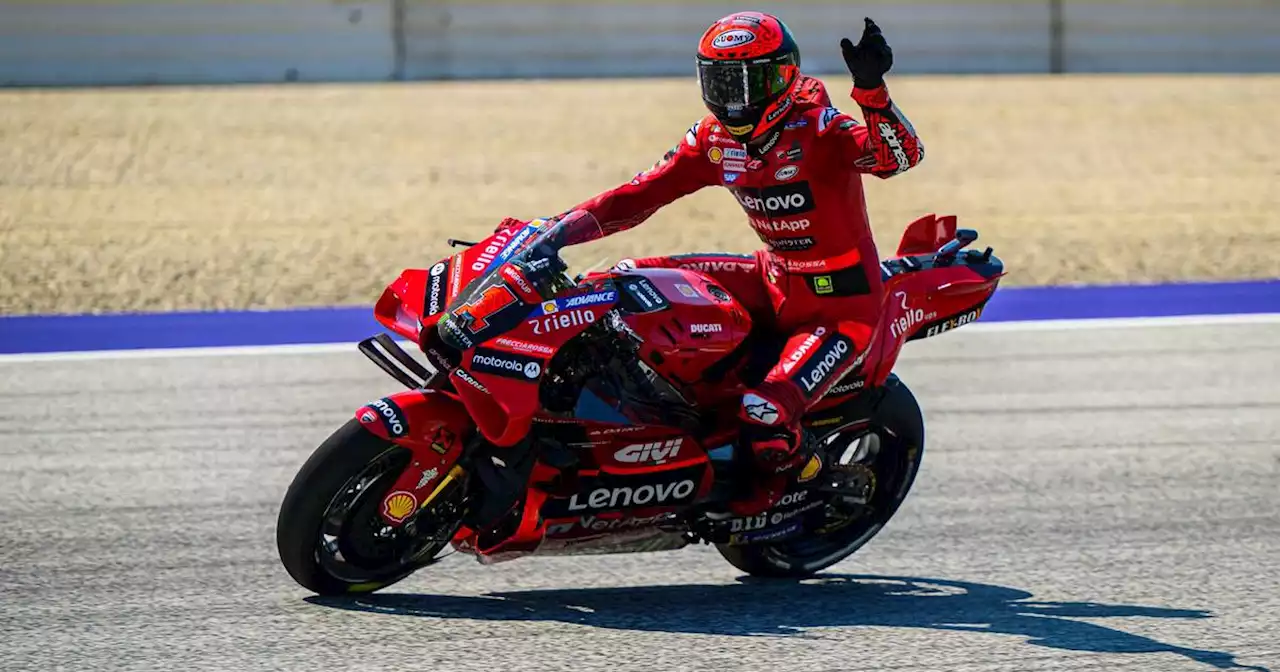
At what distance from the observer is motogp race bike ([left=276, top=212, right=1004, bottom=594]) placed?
5078 mm

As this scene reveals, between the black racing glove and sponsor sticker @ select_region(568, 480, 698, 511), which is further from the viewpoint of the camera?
sponsor sticker @ select_region(568, 480, 698, 511)

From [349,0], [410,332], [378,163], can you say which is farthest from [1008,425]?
[349,0]

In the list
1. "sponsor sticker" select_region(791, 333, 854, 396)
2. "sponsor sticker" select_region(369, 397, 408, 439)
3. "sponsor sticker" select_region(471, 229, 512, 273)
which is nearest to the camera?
"sponsor sticker" select_region(369, 397, 408, 439)

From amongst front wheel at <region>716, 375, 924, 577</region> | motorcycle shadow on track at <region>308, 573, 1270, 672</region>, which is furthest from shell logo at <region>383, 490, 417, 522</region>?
front wheel at <region>716, 375, 924, 577</region>

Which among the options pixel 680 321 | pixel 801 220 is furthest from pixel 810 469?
pixel 801 220

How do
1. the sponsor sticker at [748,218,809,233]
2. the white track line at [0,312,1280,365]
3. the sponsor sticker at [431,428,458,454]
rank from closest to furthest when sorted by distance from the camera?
the sponsor sticker at [431,428,458,454], the sponsor sticker at [748,218,809,233], the white track line at [0,312,1280,365]

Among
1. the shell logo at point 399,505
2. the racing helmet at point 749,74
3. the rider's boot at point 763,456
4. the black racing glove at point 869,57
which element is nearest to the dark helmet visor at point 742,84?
the racing helmet at point 749,74

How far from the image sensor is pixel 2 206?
532 inches

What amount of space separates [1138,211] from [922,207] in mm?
1769

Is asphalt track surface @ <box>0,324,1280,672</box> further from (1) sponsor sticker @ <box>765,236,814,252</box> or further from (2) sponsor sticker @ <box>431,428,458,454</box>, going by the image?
(1) sponsor sticker @ <box>765,236,814,252</box>

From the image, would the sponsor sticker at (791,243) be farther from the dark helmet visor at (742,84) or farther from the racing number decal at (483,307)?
the racing number decal at (483,307)

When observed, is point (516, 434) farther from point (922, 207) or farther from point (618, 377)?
point (922, 207)

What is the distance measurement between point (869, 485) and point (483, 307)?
5.62ft

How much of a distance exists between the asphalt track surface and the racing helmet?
60.7 inches
